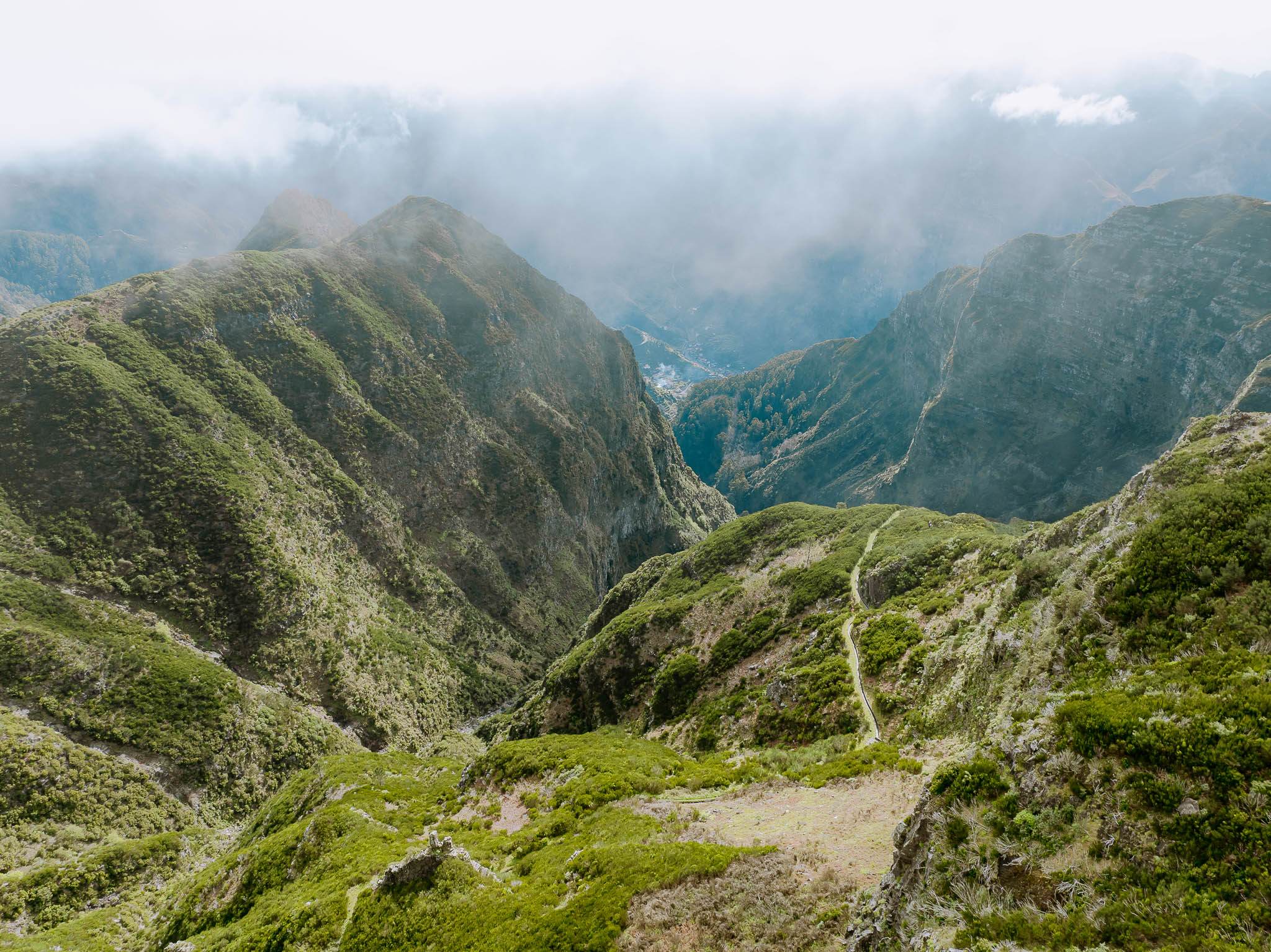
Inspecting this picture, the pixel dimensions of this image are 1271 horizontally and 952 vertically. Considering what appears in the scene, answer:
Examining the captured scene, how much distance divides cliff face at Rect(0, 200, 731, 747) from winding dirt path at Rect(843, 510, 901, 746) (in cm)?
10407

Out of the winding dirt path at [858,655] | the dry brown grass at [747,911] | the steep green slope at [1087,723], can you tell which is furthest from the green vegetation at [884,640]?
the dry brown grass at [747,911]

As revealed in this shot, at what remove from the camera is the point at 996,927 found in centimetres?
941

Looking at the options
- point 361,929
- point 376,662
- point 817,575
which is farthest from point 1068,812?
point 376,662

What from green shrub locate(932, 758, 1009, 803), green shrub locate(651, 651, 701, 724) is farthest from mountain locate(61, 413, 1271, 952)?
green shrub locate(651, 651, 701, 724)

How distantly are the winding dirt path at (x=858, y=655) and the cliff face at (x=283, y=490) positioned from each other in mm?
104072

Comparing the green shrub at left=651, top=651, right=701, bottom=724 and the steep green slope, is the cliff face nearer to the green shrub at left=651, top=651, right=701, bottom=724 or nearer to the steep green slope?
the green shrub at left=651, top=651, right=701, bottom=724

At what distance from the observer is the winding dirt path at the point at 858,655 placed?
3216 cm

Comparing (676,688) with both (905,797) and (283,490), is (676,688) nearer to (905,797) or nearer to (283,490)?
(905,797)

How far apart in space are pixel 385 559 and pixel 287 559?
106 feet

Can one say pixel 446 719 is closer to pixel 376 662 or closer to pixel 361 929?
pixel 376 662

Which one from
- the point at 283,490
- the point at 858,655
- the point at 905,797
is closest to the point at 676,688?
the point at 858,655

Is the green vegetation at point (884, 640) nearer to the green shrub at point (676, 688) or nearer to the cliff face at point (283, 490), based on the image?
the green shrub at point (676, 688)

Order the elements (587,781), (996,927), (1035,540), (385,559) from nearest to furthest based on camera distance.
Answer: (996,927) < (587,781) < (1035,540) < (385,559)

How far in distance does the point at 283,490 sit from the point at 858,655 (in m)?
141
